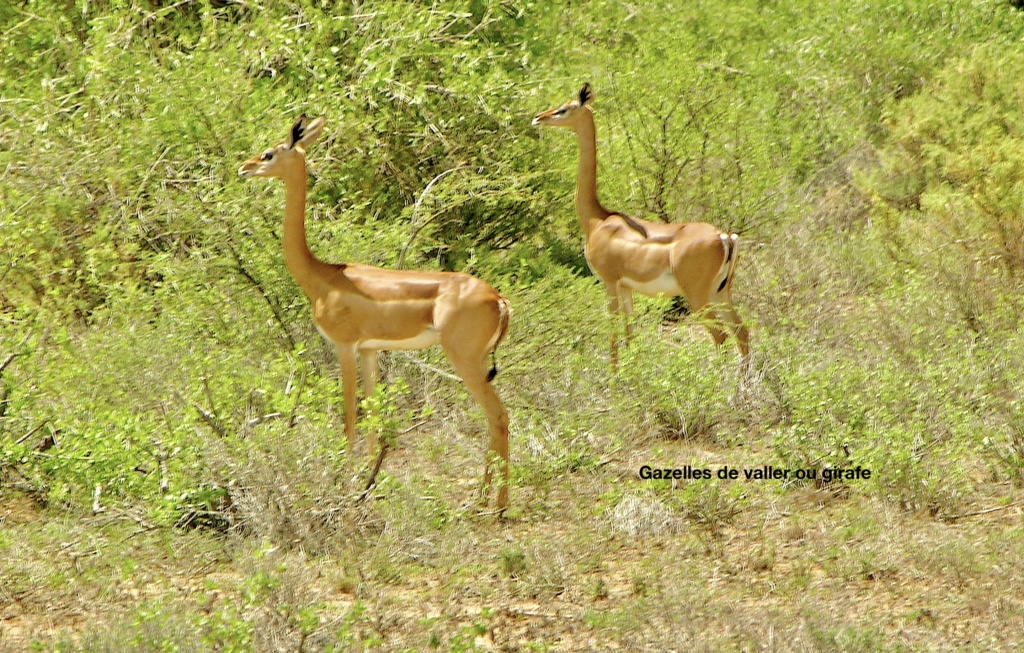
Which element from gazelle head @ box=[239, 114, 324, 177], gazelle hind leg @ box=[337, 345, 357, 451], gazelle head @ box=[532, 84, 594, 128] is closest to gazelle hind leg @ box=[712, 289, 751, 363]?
gazelle head @ box=[532, 84, 594, 128]

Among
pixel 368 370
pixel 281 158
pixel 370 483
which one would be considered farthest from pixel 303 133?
pixel 370 483

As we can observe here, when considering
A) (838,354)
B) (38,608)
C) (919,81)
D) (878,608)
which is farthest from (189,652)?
(919,81)

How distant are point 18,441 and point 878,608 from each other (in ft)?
11.4

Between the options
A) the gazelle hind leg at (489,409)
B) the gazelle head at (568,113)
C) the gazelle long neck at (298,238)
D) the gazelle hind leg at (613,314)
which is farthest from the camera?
the gazelle head at (568,113)

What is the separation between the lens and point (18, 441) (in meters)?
6.20

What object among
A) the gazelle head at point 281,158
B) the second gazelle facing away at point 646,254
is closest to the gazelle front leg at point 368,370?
the gazelle head at point 281,158

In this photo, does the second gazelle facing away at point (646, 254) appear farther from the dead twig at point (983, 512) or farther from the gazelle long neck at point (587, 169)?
the dead twig at point (983, 512)

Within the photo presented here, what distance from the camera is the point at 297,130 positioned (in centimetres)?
688

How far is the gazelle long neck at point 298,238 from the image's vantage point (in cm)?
679

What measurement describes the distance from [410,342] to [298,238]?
766 millimetres

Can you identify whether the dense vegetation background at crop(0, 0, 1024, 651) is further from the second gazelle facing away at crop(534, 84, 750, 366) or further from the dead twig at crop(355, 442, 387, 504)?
the second gazelle facing away at crop(534, 84, 750, 366)

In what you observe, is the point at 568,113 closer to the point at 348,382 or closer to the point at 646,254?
the point at 646,254

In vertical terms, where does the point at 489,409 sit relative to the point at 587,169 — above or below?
below

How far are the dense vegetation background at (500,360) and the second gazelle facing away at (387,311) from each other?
0.26 m
